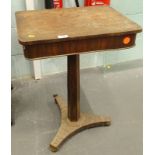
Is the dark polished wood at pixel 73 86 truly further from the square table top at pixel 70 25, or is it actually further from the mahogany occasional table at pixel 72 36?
the square table top at pixel 70 25

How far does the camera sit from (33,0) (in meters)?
2.01

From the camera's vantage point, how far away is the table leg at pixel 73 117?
1.59 meters

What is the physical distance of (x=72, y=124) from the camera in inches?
68.2

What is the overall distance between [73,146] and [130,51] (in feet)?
4.10

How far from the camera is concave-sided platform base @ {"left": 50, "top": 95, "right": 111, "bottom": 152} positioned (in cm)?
162

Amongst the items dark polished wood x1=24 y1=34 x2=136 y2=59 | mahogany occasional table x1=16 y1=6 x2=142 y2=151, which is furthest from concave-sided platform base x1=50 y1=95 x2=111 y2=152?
dark polished wood x1=24 y1=34 x2=136 y2=59

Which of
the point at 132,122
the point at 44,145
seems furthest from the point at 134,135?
the point at 44,145

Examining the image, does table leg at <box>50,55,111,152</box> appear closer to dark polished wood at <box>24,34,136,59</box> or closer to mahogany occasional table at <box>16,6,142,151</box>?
mahogany occasional table at <box>16,6,142,151</box>

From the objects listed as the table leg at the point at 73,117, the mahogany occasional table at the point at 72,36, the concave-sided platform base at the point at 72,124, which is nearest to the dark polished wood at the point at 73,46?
the mahogany occasional table at the point at 72,36

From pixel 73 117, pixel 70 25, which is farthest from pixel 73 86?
pixel 70 25

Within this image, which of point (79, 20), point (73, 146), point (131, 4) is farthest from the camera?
point (131, 4)

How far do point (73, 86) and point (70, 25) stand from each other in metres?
0.41
